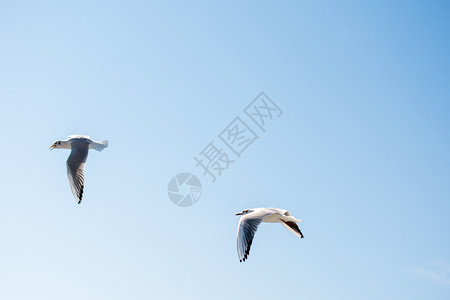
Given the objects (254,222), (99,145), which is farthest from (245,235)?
(99,145)

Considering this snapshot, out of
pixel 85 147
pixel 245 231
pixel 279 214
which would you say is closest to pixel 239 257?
pixel 245 231

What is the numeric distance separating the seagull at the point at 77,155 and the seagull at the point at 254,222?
2741mm

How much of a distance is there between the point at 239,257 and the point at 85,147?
13.0 feet

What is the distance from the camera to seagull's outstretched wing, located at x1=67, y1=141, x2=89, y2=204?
28.9 feet

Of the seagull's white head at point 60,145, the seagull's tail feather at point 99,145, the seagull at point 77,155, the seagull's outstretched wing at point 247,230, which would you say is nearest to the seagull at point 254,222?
the seagull's outstretched wing at point 247,230

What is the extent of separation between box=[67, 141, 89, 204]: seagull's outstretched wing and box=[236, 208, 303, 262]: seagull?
2.74m

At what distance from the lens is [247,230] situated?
8172 millimetres

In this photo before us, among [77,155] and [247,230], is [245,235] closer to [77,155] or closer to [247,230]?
[247,230]

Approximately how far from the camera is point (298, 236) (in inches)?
375

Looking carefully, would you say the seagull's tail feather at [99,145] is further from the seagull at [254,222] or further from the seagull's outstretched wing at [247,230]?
the seagull's outstretched wing at [247,230]

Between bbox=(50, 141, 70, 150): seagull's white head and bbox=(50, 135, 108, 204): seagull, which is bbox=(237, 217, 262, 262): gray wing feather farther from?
bbox=(50, 141, 70, 150): seagull's white head

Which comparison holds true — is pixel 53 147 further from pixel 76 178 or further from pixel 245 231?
pixel 245 231

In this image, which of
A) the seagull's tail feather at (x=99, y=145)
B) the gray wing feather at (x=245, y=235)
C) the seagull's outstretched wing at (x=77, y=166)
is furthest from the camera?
the seagull's tail feather at (x=99, y=145)

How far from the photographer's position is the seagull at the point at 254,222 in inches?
311
